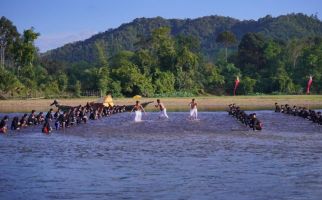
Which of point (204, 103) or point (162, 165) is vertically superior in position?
point (204, 103)

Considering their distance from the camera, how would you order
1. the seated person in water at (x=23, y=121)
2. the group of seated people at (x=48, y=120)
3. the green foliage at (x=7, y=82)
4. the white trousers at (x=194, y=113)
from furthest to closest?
the green foliage at (x=7, y=82), the white trousers at (x=194, y=113), the seated person in water at (x=23, y=121), the group of seated people at (x=48, y=120)

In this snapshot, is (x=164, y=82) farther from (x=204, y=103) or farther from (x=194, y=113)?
(x=194, y=113)

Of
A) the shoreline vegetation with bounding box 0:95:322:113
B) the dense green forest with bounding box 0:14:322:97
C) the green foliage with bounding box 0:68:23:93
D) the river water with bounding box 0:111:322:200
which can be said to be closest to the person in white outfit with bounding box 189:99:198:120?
the river water with bounding box 0:111:322:200

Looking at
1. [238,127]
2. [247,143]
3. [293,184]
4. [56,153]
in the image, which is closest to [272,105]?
[238,127]

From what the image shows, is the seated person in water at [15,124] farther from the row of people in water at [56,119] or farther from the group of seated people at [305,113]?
the group of seated people at [305,113]

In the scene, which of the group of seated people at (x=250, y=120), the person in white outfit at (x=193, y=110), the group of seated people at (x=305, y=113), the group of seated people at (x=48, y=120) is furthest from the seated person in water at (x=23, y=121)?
the group of seated people at (x=305, y=113)

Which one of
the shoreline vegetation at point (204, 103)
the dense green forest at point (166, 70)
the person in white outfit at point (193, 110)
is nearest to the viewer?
the person in white outfit at point (193, 110)

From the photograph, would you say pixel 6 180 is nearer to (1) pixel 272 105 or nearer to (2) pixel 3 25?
(1) pixel 272 105

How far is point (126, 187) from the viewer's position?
1463 cm

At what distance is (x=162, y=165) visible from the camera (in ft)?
59.3

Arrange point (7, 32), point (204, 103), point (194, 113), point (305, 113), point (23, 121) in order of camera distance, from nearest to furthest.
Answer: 1. point (23, 121)
2. point (305, 113)
3. point (194, 113)
4. point (204, 103)
5. point (7, 32)

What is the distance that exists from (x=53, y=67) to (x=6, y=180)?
300ft

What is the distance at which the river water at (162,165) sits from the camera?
46.2 ft

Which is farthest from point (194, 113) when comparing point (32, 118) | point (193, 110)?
point (32, 118)
